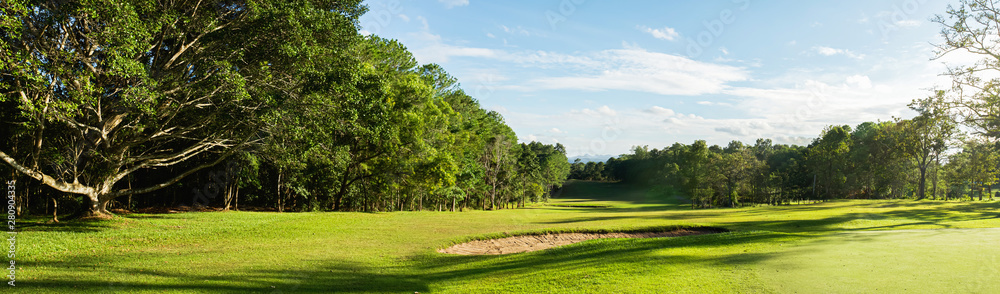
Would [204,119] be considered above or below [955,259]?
above

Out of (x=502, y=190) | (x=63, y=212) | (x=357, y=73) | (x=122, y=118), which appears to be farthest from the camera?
(x=502, y=190)

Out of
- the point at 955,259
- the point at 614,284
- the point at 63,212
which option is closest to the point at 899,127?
the point at 955,259

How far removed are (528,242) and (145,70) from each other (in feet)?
50.5

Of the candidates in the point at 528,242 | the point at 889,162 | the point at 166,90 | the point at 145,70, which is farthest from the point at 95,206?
the point at 889,162

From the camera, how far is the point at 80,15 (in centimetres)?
1353

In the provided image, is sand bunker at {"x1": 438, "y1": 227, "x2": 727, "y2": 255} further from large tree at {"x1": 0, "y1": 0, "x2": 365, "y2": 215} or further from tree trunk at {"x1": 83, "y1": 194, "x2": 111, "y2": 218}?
tree trunk at {"x1": 83, "y1": 194, "x2": 111, "y2": 218}

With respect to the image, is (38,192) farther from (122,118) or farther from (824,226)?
(824,226)

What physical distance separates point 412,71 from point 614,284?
3159 cm

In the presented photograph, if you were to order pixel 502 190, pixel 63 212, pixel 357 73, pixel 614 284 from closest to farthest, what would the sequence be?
pixel 614 284
pixel 357 73
pixel 63 212
pixel 502 190

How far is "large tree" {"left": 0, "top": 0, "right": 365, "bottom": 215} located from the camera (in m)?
12.9

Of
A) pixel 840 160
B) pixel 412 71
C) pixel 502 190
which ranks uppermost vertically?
pixel 412 71

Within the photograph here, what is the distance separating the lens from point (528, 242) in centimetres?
2077

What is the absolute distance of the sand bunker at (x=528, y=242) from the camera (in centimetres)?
1773

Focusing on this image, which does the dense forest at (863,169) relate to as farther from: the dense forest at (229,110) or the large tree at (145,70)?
the large tree at (145,70)
